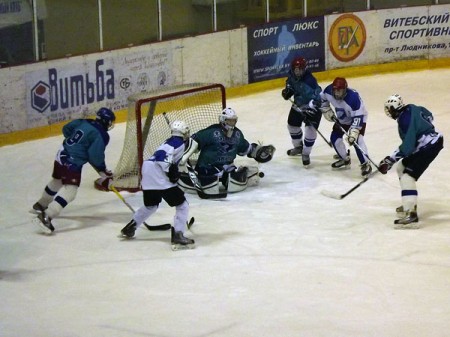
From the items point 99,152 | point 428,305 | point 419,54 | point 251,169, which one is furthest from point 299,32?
point 428,305

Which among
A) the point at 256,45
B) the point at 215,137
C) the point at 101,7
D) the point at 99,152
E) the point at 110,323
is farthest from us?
the point at 256,45

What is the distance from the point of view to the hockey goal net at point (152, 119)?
1038 centimetres

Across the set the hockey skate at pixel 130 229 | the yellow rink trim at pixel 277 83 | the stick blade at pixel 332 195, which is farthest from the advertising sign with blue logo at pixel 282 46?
the hockey skate at pixel 130 229

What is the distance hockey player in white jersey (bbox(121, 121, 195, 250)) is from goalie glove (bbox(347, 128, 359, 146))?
2281 mm

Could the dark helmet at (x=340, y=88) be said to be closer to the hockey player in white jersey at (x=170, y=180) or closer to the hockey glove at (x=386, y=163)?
the hockey glove at (x=386, y=163)

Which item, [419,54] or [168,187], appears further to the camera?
[419,54]

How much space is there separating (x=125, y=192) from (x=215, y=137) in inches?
42.0

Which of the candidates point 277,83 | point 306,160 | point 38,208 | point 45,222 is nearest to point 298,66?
point 306,160

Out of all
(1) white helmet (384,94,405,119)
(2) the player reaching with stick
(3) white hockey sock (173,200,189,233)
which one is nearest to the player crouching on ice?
(2) the player reaching with stick

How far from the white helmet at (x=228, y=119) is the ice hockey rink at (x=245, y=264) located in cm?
66

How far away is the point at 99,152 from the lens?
29.9 feet

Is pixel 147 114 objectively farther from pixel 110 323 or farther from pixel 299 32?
pixel 299 32

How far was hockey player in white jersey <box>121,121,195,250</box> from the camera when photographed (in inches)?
330

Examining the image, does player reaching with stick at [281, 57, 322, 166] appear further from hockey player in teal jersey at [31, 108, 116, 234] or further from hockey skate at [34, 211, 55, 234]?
hockey skate at [34, 211, 55, 234]
